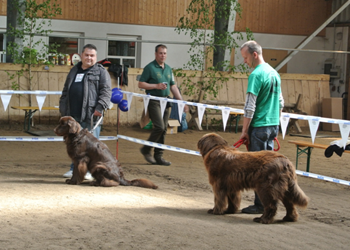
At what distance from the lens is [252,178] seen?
4.62 m

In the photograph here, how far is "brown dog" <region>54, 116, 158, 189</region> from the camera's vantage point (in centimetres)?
616

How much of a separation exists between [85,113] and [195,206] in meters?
2.21

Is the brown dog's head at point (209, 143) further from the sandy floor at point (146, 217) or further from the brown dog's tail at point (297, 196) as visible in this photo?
the brown dog's tail at point (297, 196)

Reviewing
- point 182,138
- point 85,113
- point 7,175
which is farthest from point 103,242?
point 182,138

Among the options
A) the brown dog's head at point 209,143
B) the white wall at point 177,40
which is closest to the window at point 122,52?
the white wall at point 177,40

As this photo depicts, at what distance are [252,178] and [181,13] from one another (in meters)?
14.8

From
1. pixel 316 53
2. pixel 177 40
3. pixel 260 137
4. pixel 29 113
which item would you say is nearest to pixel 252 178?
pixel 260 137

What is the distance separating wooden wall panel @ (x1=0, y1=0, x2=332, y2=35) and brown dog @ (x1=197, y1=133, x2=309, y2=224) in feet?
46.2

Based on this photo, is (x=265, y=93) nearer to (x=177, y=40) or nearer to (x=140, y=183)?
(x=140, y=183)

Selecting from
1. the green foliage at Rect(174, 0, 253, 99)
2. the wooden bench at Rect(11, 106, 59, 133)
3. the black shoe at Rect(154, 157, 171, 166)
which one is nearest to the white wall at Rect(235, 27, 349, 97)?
the green foliage at Rect(174, 0, 253, 99)

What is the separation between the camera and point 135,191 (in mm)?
→ 6016

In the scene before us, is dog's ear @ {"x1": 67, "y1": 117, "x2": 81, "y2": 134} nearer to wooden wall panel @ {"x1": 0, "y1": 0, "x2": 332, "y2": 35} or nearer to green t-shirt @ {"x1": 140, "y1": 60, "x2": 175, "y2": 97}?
green t-shirt @ {"x1": 140, "y1": 60, "x2": 175, "y2": 97}

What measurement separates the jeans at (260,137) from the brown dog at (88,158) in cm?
180

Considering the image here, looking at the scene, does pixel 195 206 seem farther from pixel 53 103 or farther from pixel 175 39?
pixel 175 39
